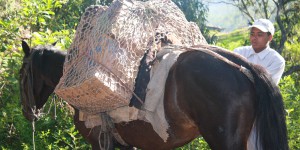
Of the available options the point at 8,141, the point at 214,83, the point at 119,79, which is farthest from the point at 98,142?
the point at 8,141

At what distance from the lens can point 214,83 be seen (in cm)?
267

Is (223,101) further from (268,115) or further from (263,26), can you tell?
(263,26)

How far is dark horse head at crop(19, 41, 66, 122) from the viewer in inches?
153

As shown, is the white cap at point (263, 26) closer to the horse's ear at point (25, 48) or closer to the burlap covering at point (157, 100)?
the burlap covering at point (157, 100)

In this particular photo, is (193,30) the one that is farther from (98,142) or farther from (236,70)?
(98,142)

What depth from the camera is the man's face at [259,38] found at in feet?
11.4

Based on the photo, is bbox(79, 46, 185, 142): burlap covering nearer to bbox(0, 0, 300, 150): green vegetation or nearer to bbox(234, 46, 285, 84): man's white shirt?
bbox(234, 46, 285, 84): man's white shirt

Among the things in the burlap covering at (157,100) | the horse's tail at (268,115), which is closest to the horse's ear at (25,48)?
the burlap covering at (157,100)

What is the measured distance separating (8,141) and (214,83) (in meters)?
3.75

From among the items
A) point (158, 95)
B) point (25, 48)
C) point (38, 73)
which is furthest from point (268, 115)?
point (25, 48)

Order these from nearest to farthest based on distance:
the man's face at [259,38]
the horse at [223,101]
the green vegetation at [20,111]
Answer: the horse at [223,101] < the man's face at [259,38] < the green vegetation at [20,111]

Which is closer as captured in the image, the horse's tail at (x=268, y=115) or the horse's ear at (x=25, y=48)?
the horse's tail at (x=268, y=115)

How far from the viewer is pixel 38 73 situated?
13.0 ft

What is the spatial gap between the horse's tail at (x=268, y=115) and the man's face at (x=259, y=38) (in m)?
0.88
